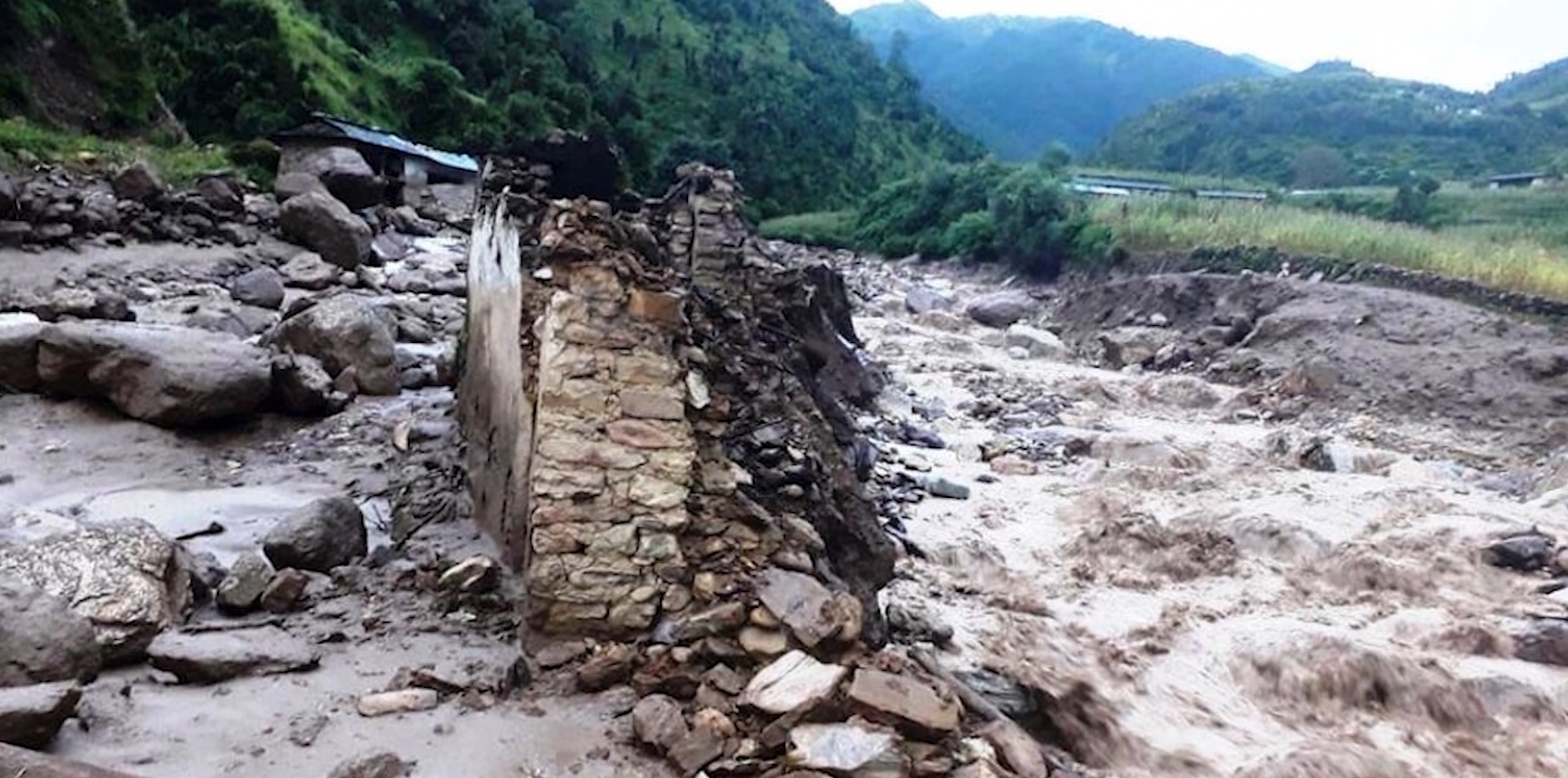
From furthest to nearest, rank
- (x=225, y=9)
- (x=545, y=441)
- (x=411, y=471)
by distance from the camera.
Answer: (x=225, y=9) < (x=411, y=471) < (x=545, y=441)

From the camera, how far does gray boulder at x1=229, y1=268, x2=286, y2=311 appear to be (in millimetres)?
11336

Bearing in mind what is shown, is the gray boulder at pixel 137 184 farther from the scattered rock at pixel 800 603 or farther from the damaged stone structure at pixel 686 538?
the scattered rock at pixel 800 603

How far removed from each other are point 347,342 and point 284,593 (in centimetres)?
480

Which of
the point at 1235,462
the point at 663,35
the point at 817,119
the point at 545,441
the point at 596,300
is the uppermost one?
the point at 663,35

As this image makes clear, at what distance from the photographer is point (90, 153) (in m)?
14.5

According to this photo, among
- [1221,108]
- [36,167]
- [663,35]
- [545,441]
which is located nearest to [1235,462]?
[545,441]

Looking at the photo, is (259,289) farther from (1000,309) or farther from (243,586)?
(1000,309)

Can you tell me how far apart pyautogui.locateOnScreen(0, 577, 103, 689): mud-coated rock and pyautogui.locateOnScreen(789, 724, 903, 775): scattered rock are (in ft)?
8.96

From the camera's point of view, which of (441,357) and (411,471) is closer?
(411,471)

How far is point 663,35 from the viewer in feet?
171

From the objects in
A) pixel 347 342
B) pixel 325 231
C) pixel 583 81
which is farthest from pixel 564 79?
pixel 347 342

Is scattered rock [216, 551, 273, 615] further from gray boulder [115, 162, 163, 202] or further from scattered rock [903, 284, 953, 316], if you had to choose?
scattered rock [903, 284, 953, 316]

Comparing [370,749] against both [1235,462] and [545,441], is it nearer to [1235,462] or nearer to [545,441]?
[545,441]

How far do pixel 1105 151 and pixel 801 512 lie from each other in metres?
60.0
